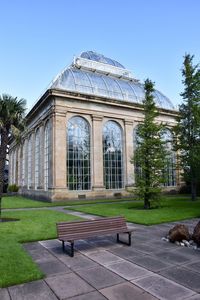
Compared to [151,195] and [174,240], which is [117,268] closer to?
[174,240]

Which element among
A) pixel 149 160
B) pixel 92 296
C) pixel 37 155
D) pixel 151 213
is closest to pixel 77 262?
pixel 92 296

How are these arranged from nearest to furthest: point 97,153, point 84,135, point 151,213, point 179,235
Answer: point 179,235, point 151,213, point 97,153, point 84,135

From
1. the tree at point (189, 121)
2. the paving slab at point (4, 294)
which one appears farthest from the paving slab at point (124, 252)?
the tree at point (189, 121)

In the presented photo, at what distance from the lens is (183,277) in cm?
561

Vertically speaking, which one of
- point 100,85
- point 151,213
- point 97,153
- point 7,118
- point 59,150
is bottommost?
point 151,213

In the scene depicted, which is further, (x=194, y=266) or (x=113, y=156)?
(x=113, y=156)

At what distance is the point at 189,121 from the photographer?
23.8 metres

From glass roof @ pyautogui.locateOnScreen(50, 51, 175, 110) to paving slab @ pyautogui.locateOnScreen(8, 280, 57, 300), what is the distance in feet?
86.5

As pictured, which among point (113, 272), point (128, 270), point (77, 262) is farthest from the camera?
point (77, 262)

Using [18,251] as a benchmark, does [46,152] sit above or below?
above

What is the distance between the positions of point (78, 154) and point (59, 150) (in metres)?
2.52

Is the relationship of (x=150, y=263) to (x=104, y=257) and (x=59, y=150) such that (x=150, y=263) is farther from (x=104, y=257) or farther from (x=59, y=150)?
(x=59, y=150)

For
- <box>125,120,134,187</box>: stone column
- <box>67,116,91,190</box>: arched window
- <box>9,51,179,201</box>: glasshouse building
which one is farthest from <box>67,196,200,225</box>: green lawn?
<box>125,120,134,187</box>: stone column

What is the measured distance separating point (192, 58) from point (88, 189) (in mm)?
17143
